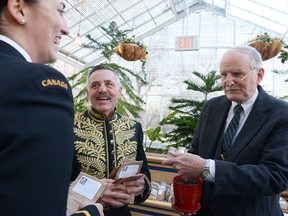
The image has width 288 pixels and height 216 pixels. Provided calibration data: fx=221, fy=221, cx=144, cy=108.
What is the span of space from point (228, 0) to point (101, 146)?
9.84 m

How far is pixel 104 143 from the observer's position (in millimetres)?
1499

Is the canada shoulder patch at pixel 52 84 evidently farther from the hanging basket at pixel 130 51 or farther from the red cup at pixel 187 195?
the hanging basket at pixel 130 51

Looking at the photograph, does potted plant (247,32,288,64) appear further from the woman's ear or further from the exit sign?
the woman's ear

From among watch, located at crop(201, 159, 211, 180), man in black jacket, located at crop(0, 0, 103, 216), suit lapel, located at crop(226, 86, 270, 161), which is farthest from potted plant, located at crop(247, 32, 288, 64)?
man in black jacket, located at crop(0, 0, 103, 216)

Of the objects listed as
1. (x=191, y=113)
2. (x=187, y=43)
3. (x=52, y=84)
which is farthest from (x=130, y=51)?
(x=187, y=43)

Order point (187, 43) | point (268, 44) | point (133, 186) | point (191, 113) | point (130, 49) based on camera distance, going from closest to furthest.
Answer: point (133, 186)
point (191, 113)
point (268, 44)
point (130, 49)
point (187, 43)

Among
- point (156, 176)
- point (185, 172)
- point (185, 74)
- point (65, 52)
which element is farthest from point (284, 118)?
point (65, 52)

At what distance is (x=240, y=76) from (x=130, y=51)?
7.70ft

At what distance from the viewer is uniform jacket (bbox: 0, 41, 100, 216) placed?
43 centimetres

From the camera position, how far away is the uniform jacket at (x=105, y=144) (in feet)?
4.65

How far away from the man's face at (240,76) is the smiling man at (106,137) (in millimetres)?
744

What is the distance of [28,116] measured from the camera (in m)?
0.46

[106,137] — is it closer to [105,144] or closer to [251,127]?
[105,144]

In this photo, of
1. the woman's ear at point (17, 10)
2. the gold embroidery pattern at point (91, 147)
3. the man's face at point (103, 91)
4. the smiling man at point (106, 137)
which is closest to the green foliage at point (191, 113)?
the smiling man at point (106, 137)
